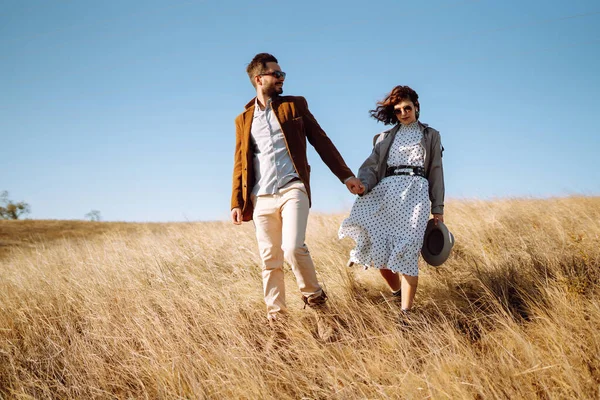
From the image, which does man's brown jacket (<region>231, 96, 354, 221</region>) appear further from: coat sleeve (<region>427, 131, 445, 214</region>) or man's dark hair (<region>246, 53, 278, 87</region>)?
coat sleeve (<region>427, 131, 445, 214</region>)

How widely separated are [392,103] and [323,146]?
767mm

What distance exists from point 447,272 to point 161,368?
10.2 ft

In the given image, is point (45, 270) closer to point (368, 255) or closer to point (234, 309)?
point (234, 309)

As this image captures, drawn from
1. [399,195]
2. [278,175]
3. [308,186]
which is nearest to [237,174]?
[278,175]

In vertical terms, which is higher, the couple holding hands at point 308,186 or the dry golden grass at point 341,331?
the couple holding hands at point 308,186

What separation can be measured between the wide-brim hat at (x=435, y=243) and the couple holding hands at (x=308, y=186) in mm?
112

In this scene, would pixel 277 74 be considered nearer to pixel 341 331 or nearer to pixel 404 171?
pixel 404 171

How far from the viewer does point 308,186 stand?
3236 millimetres

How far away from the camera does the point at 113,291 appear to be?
15.5ft

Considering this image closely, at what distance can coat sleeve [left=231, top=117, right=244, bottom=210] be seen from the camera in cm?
345

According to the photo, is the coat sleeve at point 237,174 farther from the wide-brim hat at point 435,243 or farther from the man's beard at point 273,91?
the wide-brim hat at point 435,243

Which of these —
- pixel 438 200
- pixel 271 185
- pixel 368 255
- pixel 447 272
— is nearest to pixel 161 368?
pixel 271 185

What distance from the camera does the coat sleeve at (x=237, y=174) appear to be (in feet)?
11.3

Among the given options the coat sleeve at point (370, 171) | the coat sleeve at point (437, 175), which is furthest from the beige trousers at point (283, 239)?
the coat sleeve at point (437, 175)
